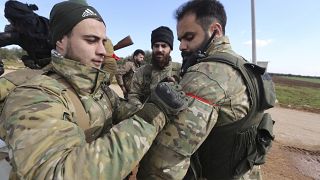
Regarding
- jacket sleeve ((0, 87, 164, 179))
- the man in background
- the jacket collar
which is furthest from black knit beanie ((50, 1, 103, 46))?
the man in background

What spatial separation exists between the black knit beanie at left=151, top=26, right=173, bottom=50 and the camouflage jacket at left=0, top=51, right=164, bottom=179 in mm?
3565

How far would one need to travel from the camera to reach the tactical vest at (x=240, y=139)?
189cm

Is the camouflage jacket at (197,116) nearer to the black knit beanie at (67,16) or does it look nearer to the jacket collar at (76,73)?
the jacket collar at (76,73)

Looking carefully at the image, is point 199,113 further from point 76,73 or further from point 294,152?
point 294,152

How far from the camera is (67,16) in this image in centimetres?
184

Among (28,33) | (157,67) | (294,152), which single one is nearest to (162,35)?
(157,67)

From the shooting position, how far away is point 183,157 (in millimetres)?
1720

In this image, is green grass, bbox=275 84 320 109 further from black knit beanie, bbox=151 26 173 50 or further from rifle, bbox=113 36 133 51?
rifle, bbox=113 36 133 51

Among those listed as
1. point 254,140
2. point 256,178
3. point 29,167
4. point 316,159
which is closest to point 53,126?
point 29,167

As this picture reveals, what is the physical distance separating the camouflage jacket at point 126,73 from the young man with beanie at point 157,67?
2.42 metres

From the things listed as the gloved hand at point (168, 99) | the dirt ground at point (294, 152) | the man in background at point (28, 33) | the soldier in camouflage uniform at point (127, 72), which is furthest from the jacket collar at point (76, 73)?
the soldier in camouflage uniform at point (127, 72)

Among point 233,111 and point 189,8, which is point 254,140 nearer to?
point 233,111

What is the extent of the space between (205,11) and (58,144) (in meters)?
1.33

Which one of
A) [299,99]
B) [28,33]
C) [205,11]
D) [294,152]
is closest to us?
[205,11]
